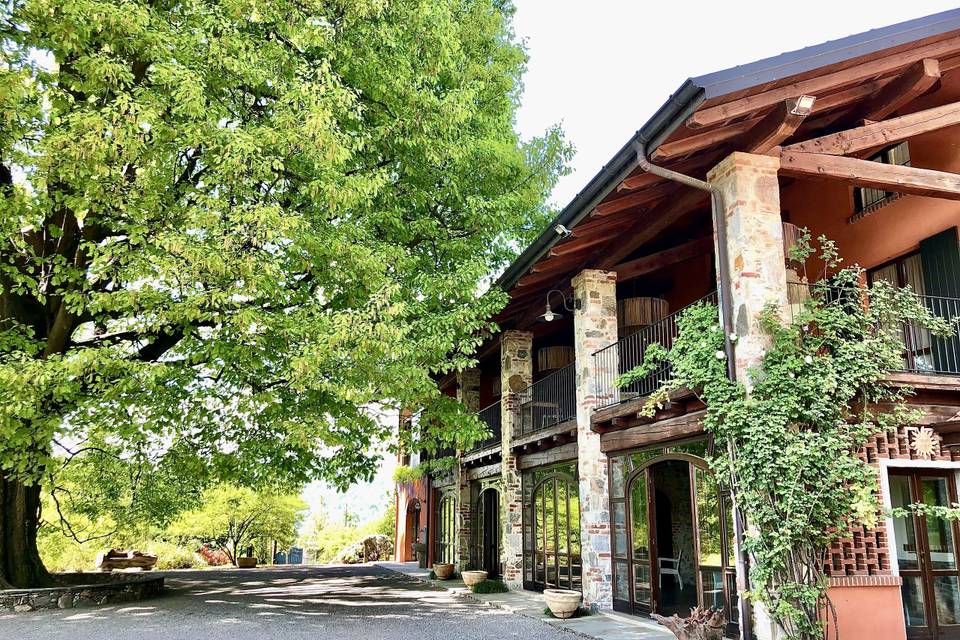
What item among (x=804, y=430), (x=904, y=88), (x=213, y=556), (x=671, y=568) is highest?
(x=904, y=88)

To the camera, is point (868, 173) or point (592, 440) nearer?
point (868, 173)

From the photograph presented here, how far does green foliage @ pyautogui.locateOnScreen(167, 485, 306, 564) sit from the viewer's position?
992 inches

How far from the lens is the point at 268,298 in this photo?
10.6 meters

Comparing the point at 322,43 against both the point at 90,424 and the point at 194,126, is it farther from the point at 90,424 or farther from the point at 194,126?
the point at 90,424

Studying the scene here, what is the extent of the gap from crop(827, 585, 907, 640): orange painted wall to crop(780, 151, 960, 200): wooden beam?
187 inches

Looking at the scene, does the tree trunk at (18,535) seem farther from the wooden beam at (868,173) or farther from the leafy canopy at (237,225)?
the wooden beam at (868,173)

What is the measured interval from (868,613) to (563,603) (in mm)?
4484

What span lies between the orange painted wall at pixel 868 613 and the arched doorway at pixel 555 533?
5618 mm

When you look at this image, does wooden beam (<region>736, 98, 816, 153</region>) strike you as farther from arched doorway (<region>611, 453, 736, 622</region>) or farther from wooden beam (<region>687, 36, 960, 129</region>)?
arched doorway (<region>611, 453, 736, 622</region>)

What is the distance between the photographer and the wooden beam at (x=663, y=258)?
1291 cm

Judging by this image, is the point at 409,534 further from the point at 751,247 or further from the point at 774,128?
the point at 774,128

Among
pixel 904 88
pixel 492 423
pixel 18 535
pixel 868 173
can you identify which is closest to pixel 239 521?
pixel 492 423

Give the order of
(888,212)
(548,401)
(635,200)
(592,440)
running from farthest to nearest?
(548,401)
(592,440)
(888,212)
(635,200)

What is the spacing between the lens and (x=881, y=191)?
37.0 feet
